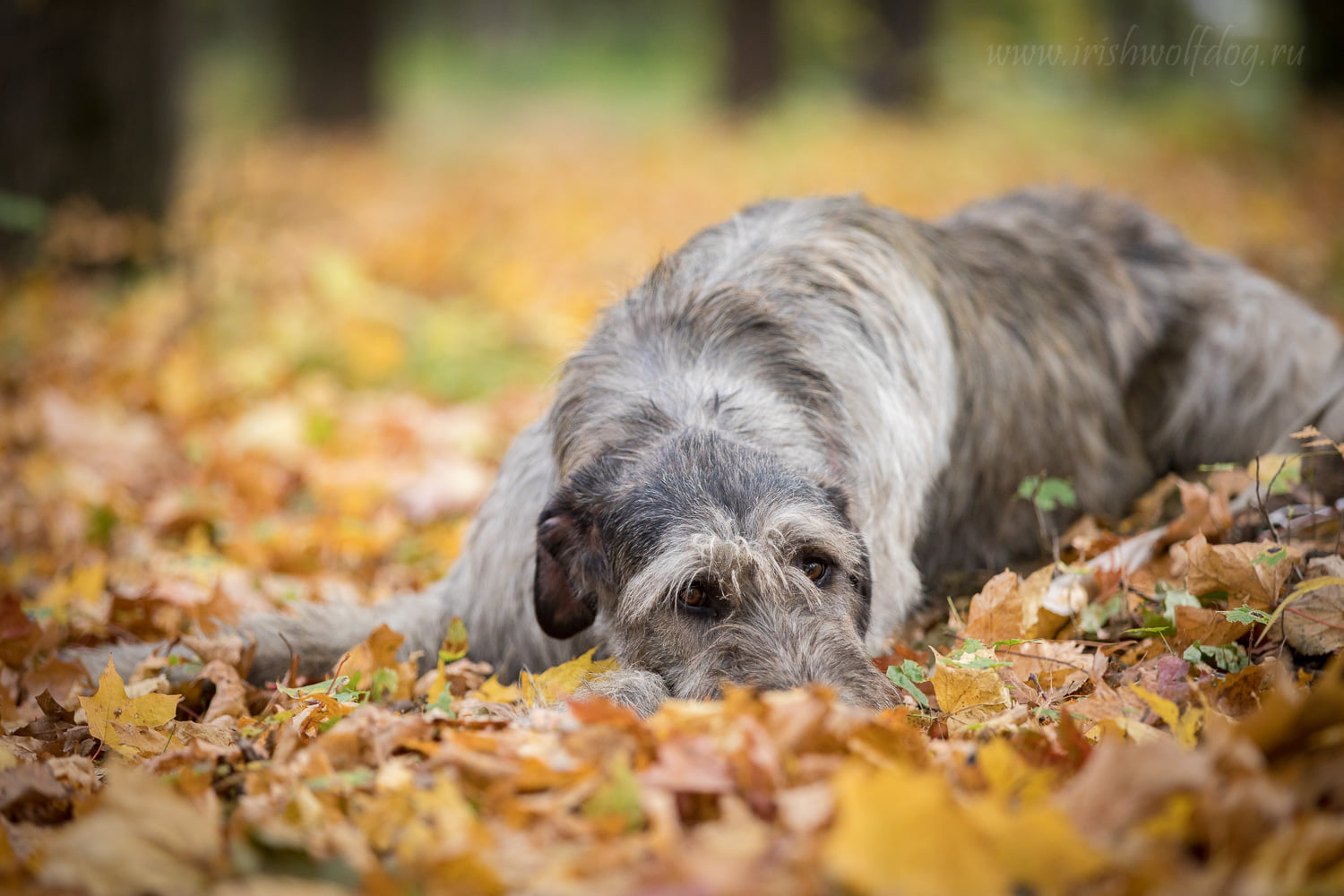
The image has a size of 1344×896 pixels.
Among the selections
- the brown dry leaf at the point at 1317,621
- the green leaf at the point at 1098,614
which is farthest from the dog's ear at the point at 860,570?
the brown dry leaf at the point at 1317,621

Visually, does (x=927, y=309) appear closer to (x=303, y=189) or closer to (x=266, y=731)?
(x=266, y=731)

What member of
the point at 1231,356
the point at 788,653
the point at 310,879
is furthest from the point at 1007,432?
the point at 310,879

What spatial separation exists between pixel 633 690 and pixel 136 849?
4.45 feet

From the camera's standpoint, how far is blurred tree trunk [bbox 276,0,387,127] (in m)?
22.9

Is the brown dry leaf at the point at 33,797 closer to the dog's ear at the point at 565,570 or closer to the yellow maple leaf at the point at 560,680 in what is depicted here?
the yellow maple leaf at the point at 560,680

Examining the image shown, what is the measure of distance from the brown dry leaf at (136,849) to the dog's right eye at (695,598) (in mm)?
1397

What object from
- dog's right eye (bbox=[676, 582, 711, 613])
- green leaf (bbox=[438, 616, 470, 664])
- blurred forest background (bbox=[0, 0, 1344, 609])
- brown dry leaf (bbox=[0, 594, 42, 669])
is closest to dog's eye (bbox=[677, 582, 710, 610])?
dog's right eye (bbox=[676, 582, 711, 613])

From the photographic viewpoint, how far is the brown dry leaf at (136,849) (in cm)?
195

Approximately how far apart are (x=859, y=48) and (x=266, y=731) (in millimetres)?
21099

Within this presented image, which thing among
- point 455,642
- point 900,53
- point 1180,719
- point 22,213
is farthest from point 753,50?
point 1180,719

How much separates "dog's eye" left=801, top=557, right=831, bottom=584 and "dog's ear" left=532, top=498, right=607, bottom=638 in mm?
616

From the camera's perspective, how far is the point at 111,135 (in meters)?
9.23

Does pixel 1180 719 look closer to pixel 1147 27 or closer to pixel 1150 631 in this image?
pixel 1150 631

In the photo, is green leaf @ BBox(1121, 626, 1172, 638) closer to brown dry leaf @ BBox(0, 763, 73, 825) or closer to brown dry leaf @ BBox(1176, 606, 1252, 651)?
brown dry leaf @ BBox(1176, 606, 1252, 651)
